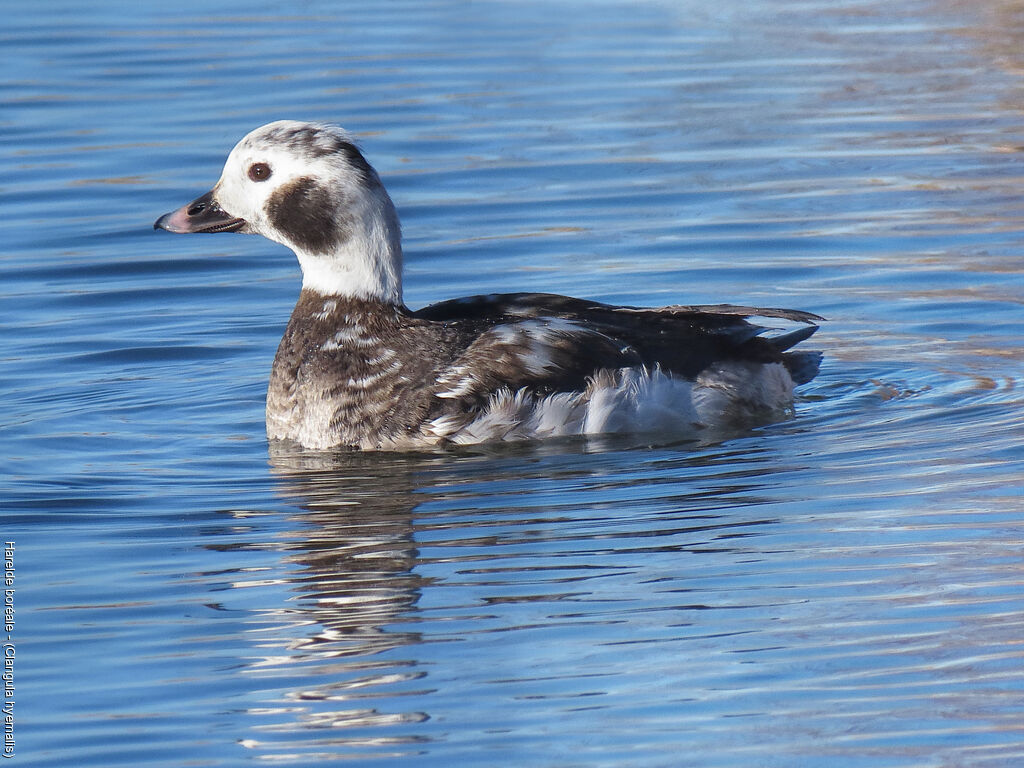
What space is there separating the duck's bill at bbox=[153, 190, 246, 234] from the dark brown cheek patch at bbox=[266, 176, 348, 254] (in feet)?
0.87

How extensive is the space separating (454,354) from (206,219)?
1.43 m

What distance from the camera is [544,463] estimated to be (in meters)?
7.60

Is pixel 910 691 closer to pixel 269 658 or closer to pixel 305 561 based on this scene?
pixel 269 658

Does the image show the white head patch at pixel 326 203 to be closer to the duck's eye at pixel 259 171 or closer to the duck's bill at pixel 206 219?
the duck's eye at pixel 259 171

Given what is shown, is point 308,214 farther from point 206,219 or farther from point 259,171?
point 206,219

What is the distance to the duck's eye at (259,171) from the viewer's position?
329 inches

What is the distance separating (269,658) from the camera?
560 cm

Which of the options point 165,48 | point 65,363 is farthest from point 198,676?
point 165,48

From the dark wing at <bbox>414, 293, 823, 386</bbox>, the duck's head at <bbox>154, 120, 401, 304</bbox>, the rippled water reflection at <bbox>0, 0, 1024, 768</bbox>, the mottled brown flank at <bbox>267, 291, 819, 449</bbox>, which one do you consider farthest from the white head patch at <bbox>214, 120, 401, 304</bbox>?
the rippled water reflection at <bbox>0, 0, 1024, 768</bbox>

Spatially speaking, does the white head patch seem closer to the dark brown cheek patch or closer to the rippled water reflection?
the dark brown cheek patch

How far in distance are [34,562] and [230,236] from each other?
21.0 feet

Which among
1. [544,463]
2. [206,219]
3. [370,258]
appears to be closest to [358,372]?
[370,258]

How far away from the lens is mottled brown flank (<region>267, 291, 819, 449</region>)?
780 centimetres

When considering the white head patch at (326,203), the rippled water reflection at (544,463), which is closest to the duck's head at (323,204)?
the white head patch at (326,203)
